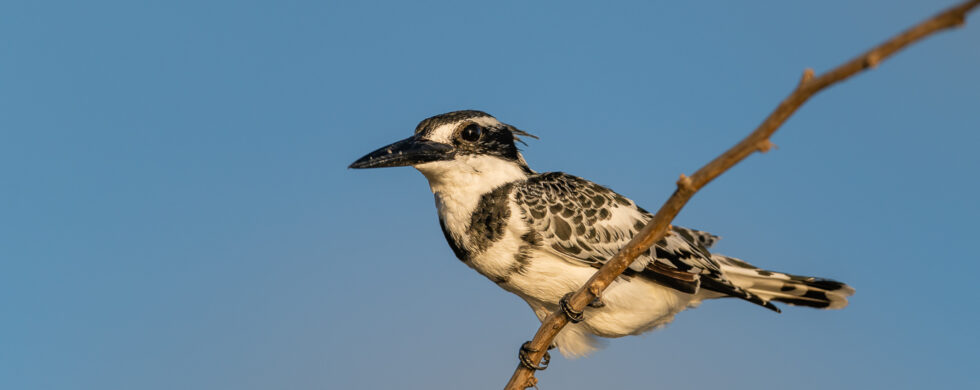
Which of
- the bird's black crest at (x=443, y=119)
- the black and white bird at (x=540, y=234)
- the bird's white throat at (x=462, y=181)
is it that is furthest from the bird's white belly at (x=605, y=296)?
the bird's black crest at (x=443, y=119)

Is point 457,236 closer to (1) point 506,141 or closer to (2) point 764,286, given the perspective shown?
(1) point 506,141

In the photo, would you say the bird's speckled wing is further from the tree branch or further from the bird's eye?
the tree branch

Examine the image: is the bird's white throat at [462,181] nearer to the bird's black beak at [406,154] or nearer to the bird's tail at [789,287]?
the bird's black beak at [406,154]

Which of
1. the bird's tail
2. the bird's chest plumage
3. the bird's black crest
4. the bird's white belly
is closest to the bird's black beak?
the bird's black crest

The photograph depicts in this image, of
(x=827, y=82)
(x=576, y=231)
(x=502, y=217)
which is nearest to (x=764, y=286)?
(x=576, y=231)

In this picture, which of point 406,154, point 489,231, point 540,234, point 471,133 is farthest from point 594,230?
point 406,154
